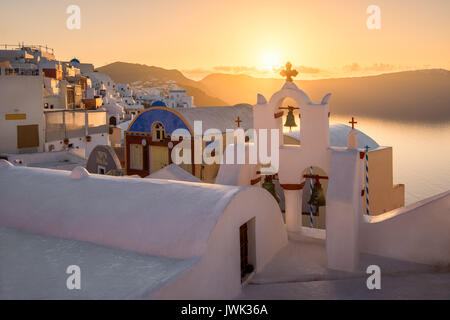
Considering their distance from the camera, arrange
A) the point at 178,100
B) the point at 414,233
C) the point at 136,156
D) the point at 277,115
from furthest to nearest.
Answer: the point at 178,100, the point at 136,156, the point at 277,115, the point at 414,233

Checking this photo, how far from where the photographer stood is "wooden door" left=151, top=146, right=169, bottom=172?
21234mm

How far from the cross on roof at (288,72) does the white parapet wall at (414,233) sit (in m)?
4.02

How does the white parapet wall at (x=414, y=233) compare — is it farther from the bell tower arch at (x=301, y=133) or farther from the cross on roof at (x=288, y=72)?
the cross on roof at (x=288, y=72)

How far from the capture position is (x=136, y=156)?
73.6 ft

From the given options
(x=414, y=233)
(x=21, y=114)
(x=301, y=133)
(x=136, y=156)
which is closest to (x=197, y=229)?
(x=301, y=133)

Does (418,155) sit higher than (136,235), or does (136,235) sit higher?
(136,235)

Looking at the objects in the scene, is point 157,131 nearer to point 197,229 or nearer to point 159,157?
point 159,157

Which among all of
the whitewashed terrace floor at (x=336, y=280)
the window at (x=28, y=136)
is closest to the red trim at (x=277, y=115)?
Answer: the whitewashed terrace floor at (x=336, y=280)

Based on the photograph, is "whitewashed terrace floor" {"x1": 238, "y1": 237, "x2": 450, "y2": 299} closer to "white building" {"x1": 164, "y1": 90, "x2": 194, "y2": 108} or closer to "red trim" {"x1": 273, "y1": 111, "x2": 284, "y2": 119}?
"red trim" {"x1": 273, "y1": 111, "x2": 284, "y2": 119}

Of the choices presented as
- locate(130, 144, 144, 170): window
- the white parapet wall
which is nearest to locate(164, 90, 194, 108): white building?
locate(130, 144, 144, 170): window

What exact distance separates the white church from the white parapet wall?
2 centimetres

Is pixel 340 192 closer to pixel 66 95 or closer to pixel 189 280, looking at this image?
pixel 189 280

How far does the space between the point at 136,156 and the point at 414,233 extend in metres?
15.7
